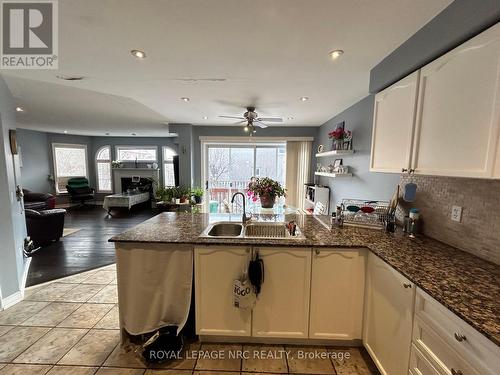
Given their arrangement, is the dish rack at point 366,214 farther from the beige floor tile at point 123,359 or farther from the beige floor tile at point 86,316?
the beige floor tile at point 86,316

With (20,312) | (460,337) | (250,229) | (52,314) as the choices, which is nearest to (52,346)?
(52,314)

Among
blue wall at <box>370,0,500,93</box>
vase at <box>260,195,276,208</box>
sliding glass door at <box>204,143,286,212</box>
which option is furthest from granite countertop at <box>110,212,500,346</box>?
sliding glass door at <box>204,143,286,212</box>

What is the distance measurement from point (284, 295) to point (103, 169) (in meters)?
8.79

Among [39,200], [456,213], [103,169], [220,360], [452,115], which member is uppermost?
[452,115]

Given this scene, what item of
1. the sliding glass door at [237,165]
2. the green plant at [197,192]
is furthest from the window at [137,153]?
the green plant at [197,192]

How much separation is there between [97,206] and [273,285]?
8201 mm

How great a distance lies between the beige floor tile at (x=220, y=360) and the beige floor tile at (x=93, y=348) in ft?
2.48

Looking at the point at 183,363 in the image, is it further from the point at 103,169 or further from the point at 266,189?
the point at 103,169

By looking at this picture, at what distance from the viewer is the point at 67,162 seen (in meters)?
7.48

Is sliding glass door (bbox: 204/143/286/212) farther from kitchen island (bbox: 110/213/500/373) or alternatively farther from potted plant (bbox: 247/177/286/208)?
kitchen island (bbox: 110/213/500/373)

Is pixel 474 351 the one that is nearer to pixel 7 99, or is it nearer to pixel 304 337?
pixel 304 337

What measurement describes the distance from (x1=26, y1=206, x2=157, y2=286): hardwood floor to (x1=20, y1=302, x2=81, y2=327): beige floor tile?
76cm

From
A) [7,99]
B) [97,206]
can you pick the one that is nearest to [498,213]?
[7,99]

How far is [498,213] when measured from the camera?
4.09 ft
